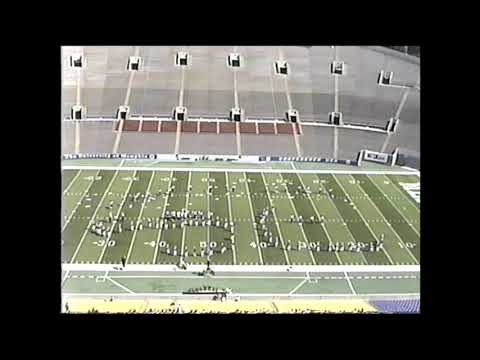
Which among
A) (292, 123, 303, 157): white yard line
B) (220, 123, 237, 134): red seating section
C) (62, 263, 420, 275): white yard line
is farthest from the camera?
(220, 123, 237, 134): red seating section

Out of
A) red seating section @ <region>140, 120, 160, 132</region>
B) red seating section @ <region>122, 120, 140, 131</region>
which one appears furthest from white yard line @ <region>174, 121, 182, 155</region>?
red seating section @ <region>122, 120, 140, 131</region>

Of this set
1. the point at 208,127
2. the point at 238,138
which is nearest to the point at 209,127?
the point at 208,127

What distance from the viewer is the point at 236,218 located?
11797 mm

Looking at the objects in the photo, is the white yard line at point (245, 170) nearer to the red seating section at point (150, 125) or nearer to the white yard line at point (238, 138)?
the white yard line at point (238, 138)

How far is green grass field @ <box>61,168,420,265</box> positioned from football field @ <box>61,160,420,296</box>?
0.06 ft

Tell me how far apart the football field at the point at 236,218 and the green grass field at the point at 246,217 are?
0.02m

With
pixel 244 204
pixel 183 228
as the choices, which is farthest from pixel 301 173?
pixel 183 228

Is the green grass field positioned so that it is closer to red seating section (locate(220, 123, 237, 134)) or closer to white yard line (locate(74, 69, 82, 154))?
white yard line (locate(74, 69, 82, 154))

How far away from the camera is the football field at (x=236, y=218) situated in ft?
33.7

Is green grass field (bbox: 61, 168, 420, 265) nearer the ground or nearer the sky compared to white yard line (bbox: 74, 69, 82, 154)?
nearer the ground

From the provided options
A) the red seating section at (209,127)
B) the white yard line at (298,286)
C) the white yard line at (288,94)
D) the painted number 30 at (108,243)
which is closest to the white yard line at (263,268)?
the white yard line at (298,286)

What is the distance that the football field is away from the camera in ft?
33.7

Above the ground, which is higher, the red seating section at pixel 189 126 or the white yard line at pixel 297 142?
the red seating section at pixel 189 126

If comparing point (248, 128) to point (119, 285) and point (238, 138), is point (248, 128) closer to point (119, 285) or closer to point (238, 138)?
point (238, 138)
